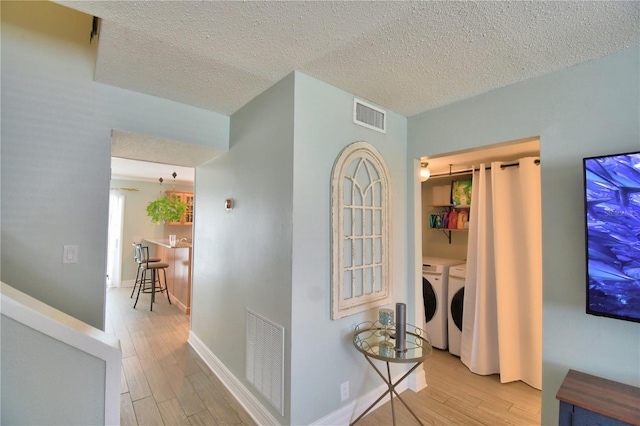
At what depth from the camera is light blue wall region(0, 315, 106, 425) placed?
3.53 feet

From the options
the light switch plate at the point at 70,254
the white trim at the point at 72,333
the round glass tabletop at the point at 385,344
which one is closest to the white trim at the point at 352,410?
the round glass tabletop at the point at 385,344

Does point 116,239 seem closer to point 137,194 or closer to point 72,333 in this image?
point 137,194

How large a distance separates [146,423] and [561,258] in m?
3.00

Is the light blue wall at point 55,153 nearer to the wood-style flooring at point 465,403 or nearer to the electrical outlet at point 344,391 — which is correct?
the electrical outlet at point 344,391

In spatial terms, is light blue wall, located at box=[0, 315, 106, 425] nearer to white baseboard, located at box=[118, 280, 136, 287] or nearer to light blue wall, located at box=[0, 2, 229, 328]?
light blue wall, located at box=[0, 2, 229, 328]

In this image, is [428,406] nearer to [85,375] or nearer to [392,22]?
[85,375]

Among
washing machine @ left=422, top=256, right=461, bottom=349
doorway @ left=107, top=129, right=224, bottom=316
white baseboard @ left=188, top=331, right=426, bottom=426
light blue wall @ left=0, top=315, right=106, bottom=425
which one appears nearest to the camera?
light blue wall @ left=0, top=315, right=106, bottom=425

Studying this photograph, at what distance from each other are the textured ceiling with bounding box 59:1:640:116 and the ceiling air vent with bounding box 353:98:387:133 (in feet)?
0.47

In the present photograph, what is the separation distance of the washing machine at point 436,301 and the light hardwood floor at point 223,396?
0.19 m

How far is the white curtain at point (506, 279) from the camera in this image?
8.45 ft

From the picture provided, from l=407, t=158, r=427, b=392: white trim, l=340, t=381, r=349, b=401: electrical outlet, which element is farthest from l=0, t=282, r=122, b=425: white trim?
l=407, t=158, r=427, b=392: white trim

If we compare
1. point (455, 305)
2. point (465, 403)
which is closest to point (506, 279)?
point (455, 305)

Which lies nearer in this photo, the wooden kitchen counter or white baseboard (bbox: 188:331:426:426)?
white baseboard (bbox: 188:331:426:426)

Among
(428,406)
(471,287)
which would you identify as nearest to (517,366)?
(471,287)
